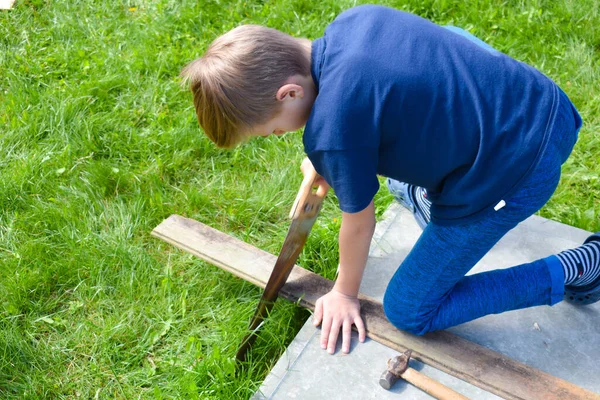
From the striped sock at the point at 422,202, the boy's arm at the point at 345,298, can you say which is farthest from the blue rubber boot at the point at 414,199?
the boy's arm at the point at 345,298

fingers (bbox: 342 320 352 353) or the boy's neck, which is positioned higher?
the boy's neck

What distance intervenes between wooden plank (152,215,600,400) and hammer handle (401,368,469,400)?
100mm

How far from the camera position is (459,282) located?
6.77 ft

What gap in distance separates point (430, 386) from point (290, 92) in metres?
1.02

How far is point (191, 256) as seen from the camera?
2.62 meters

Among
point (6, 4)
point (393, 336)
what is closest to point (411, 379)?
point (393, 336)

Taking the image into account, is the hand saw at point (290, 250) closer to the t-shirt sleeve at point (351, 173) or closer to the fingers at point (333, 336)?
the fingers at point (333, 336)

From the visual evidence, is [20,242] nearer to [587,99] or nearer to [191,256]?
[191,256]

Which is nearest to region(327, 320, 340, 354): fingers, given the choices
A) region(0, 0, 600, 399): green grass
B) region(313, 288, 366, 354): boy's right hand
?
region(313, 288, 366, 354): boy's right hand

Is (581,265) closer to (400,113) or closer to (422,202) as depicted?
(422,202)

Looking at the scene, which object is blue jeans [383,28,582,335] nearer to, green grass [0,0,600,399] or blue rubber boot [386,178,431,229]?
blue rubber boot [386,178,431,229]

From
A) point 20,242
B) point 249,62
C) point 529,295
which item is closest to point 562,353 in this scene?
point 529,295

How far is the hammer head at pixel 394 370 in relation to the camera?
6.25ft

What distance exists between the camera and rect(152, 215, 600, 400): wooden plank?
1.88m
